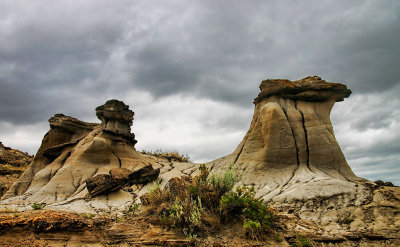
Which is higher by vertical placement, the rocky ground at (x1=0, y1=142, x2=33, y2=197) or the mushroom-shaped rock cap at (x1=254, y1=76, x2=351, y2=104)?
the mushroom-shaped rock cap at (x1=254, y1=76, x2=351, y2=104)

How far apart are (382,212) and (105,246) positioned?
267 inches

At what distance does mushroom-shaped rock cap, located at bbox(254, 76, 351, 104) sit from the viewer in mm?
12391

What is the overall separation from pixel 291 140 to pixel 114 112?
11.3m

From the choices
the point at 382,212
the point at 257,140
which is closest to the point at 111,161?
the point at 257,140

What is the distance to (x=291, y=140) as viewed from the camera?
1106 centimetres

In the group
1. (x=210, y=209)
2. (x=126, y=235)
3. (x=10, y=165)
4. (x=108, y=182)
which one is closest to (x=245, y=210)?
(x=210, y=209)

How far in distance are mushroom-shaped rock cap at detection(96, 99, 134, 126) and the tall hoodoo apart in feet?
25.6

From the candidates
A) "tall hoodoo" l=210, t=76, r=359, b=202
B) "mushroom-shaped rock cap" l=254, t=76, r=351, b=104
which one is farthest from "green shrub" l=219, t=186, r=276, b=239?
"mushroom-shaped rock cap" l=254, t=76, r=351, b=104

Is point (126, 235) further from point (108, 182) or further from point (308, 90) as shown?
point (308, 90)

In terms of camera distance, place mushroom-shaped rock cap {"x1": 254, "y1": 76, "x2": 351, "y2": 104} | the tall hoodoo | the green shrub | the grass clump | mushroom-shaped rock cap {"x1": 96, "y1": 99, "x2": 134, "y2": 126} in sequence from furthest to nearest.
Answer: mushroom-shaped rock cap {"x1": 96, "y1": 99, "x2": 134, "y2": 126}, mushroom-shaped rock cap {"x1": 254, "y1": 76, "x2": 351, "y2": 104}, the tall hoodoo, the green shrub, the grass clump

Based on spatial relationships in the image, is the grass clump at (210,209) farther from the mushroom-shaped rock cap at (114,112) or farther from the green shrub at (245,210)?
the mushroom-shaped rock cap at (114,112)

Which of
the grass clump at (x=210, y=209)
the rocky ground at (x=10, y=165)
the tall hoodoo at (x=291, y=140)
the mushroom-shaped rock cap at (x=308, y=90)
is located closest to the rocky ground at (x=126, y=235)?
the grass clump at (x=210, y=209)

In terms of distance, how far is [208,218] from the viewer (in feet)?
19.9

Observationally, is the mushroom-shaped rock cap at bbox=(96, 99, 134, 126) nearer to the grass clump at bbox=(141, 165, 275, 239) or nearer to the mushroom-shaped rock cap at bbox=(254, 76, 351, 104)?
the mushroom-shaped rock cap at bbox=(254, 76, 351, 104)
